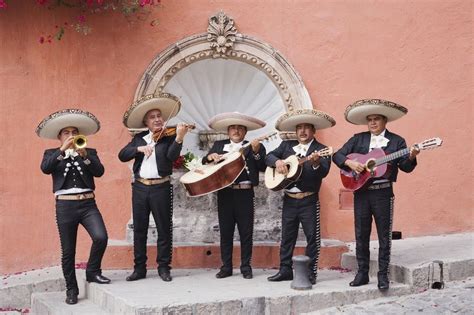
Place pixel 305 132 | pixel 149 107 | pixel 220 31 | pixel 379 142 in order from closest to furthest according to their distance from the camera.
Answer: pixel 379 142, pixel 305 132, pixel 149 107, pixel 220 31

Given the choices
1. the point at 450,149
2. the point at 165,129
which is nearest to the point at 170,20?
the point at 165,129

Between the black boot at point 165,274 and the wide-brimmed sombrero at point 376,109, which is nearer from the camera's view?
the wide-brimmed sombrero at point 376,109

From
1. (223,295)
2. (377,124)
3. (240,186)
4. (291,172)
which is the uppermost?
(377,124)

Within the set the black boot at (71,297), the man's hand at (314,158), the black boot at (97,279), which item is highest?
the man's hand at (314,158)

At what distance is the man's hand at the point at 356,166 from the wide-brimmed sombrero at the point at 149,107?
1899 mm

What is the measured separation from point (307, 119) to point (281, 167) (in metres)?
0.59

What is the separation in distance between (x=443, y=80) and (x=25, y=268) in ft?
18.7

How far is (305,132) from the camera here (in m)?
7.91

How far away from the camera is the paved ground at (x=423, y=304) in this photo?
7055mm

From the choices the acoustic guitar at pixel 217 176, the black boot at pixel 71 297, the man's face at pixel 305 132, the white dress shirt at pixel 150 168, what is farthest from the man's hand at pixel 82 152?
the man's face at pixel 305 132

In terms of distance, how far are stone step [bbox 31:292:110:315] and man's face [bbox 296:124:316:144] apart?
2556 millimetres

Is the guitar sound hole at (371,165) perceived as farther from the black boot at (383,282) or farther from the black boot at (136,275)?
the black boot at (136,275)

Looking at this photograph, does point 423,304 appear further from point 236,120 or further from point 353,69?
point 353,69

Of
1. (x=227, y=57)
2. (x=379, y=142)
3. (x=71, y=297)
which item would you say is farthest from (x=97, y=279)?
(x=227, y=57)
